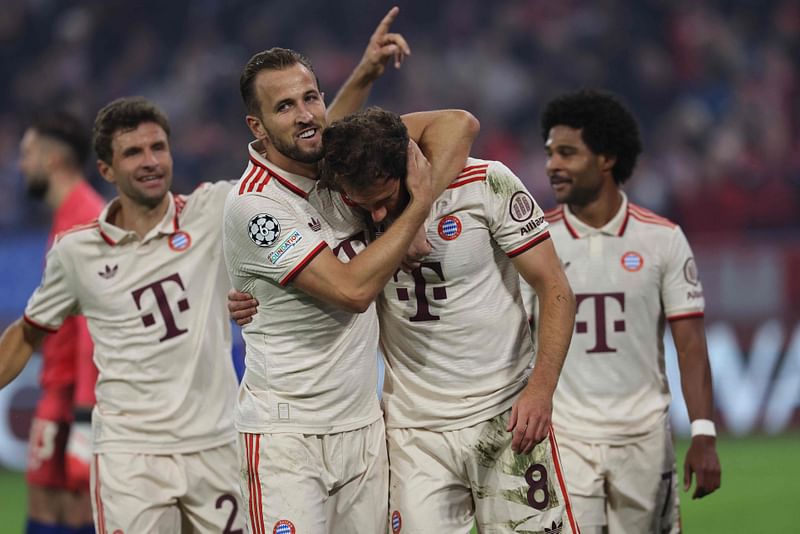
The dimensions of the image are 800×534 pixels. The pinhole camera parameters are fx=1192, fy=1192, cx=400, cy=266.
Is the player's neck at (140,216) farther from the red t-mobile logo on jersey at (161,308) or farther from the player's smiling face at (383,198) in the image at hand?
the player's smiling face at (383,198)

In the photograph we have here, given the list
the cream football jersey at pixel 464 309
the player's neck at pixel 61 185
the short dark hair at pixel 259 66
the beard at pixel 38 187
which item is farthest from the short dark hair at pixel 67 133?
the cream football jersey at pixel 464 309

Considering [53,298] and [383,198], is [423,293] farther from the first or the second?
[53,298]

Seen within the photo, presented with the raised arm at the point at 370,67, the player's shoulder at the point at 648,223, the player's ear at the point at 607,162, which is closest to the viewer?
the raised arm at the point at 370,67

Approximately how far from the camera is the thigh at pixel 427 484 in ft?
14.2

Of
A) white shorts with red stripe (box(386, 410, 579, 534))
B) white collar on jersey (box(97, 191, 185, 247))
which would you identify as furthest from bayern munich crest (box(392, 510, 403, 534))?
white collar on jersey (box(97, 191, 185, 247))

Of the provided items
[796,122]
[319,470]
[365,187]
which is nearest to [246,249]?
[365,187]

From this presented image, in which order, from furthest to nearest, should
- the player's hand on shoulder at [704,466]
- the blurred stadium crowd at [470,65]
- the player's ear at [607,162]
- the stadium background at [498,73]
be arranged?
the blurred stadium crowd at [470,65]
the stadium background at [498,73]
the player's ear at [607,162]
the player's hand on shoulder at [704,466]

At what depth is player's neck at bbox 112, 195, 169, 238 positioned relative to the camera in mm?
5254

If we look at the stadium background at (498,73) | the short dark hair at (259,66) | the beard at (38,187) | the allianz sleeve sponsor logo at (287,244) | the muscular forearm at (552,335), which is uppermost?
the stadium background at (498,73)

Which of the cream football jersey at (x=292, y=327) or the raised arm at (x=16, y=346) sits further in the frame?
the raised arm at (x=16, y=346)

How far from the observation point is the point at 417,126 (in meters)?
4.49

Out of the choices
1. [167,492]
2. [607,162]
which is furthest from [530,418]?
[607,162]

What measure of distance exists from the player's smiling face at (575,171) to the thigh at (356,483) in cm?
167

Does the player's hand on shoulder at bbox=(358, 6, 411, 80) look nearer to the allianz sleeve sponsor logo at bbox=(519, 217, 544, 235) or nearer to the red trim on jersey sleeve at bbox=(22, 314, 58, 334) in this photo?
the allianz sleeve sponsor logo at bbox=(519, 217, 544, 235)
